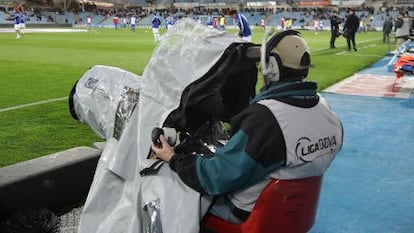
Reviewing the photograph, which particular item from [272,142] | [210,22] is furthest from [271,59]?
[210,22]

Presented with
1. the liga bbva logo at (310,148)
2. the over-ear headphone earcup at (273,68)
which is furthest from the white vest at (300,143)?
the over-ear headphone earcup at (273,68)

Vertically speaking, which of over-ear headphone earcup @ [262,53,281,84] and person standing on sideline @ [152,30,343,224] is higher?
over-ear headphone earcup @ [262,53,281,84]

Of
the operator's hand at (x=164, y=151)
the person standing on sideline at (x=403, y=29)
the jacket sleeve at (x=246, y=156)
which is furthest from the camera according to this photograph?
the person standing on sideline at (x=403, y=29)

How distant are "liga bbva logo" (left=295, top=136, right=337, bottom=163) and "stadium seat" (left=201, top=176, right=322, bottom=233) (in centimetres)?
11

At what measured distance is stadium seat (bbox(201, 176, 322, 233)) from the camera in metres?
2.12

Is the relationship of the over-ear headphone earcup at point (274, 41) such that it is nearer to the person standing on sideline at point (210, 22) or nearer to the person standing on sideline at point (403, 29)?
the person standing on sideline at point (210, 22)

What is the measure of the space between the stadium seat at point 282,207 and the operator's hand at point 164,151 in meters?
0.46

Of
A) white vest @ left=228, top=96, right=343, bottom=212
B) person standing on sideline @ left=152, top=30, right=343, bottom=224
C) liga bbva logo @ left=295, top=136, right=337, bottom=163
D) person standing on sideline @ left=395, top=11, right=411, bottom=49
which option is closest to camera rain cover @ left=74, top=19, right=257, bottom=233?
person standing on sideline @ left=152, top=30, right=343, bottom=224

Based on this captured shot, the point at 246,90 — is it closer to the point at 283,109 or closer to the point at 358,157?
the point at 283,109

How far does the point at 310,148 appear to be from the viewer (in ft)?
7.06

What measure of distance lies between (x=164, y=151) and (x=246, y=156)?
0.49m

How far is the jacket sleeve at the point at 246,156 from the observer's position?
2.04 m

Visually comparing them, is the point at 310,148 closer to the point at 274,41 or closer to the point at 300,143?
the point at 300,143

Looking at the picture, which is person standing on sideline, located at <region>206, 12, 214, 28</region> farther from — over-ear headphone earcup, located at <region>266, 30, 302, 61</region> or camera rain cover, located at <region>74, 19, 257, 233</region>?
over-ear headphone earcup, located at <region>266, 30, 302, 61</region>
